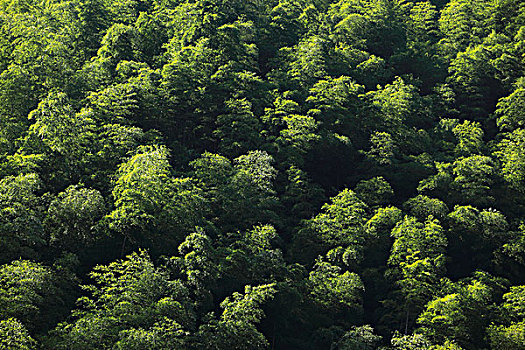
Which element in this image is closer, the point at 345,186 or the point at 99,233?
the point at 99,233

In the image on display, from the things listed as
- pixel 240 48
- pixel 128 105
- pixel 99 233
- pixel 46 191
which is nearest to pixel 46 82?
pixel 128 105

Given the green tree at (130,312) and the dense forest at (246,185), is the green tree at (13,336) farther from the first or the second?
the green tree at (130,312)

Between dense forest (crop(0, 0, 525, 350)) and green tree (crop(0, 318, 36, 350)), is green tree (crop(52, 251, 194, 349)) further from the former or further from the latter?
green tree (crop(0, 318, 36, 350))

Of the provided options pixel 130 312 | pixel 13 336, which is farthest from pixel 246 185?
pixel 13 336

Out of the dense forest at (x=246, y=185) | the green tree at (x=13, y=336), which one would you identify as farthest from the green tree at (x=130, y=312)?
the green tree at (x=13, y=336)

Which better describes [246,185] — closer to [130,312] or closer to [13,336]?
[130,312]

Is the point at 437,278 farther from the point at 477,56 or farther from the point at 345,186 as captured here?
the point at 477,56

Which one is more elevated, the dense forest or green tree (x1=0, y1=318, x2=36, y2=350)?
the dense forest

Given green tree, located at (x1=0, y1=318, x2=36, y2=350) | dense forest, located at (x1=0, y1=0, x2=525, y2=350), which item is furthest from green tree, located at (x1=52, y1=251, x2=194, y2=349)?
green tree, located at (x1=0, y1=318, x2=36, y2=350)
